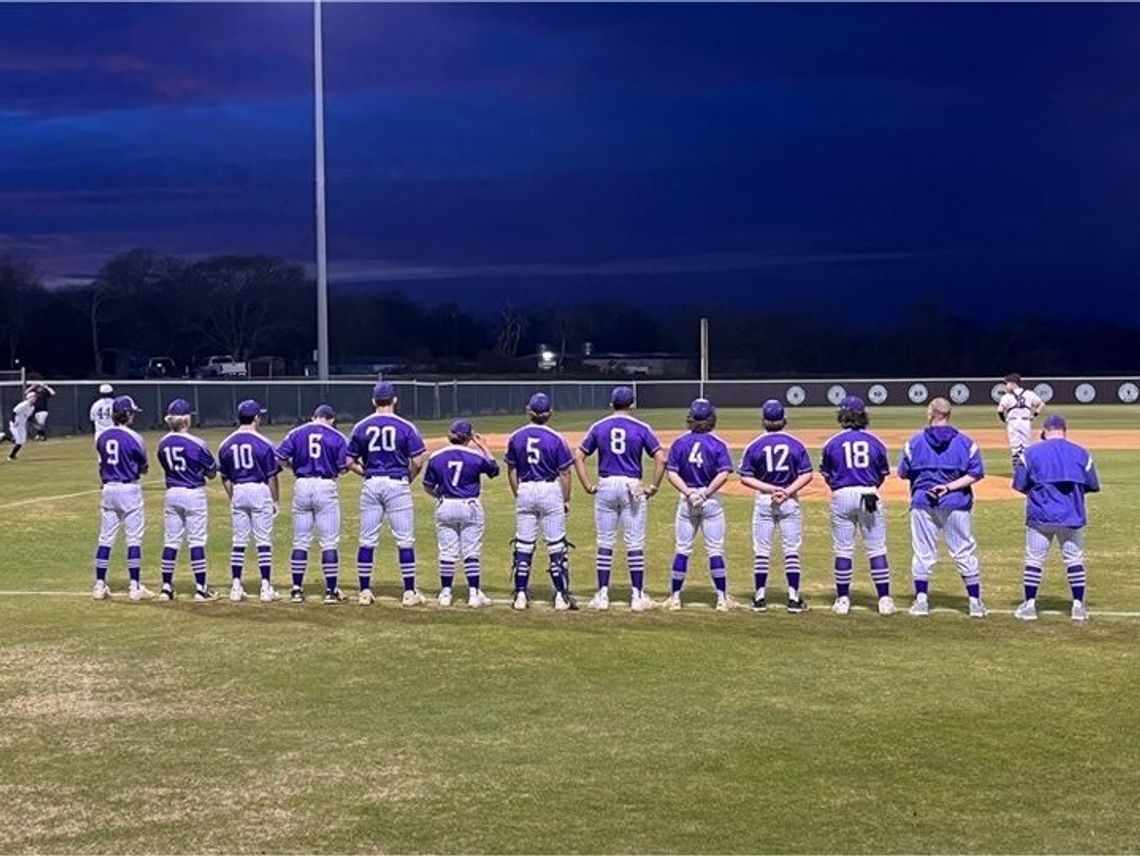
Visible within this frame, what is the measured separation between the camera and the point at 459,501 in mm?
12750

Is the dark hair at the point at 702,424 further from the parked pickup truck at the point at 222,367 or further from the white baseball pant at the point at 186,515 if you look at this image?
the parked pickup truck at the point at 222,367

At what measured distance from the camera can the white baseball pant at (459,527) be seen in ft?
41.8

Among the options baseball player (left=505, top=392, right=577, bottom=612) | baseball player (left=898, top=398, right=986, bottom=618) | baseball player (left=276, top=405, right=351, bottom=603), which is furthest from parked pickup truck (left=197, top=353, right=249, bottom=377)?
baseball player (left=898, top=398, right=986, bottom=618)

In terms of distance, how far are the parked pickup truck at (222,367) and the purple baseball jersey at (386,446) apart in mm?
61729

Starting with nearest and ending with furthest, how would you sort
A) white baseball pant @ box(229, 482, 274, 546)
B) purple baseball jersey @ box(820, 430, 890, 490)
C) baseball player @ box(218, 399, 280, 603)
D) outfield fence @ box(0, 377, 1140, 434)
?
1. purple baseball jersey @ box(820, 430, 890, 490)
2. baseball player @ box(218, 399, 280, 603)
3. white baseball pant @ box(229, 482, 274, 546)
4. outfield fence @ box(0, 377, 1140, 434)

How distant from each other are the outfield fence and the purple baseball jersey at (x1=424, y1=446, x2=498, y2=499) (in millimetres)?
30494

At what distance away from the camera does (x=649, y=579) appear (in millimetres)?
14875

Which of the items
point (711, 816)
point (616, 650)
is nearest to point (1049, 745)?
point (711, 816)

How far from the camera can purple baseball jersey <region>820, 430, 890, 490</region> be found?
12234mm

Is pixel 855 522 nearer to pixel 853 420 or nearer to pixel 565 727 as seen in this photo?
pixel 853 420

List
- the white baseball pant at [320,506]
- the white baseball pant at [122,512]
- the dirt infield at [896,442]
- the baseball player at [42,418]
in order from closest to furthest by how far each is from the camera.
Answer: the white baseball pant at [320,506], the white baseball pant at [122,512], the dirt infield at [896,442], the baseball player at [42,418]

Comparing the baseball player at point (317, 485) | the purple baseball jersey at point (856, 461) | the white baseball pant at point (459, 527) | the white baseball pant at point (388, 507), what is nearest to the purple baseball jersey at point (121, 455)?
the baseball player at point (317, 485)

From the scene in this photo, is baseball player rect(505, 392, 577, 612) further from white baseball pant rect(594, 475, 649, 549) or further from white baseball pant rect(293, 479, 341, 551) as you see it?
white baseball pant rect(293, 479, 341, 551)

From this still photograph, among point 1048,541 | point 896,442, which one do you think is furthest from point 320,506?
point 896,442
